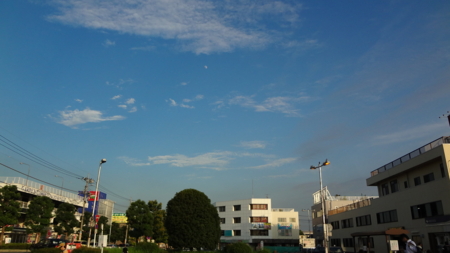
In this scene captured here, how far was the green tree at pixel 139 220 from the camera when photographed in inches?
2302

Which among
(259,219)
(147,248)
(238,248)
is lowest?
(147,248)

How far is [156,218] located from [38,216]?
66.0 feet

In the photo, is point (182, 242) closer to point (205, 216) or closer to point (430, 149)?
point (205, 216)

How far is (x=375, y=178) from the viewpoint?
40.0 metres

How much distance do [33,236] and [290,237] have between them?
57299 mm

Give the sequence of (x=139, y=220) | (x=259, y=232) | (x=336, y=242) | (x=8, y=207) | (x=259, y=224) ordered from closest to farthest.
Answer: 1. (x=8, y=207)
2. (x=336, y=242)
3. (x=139, y=220)
4. (x=259, y=232)
5. (x=259, y=224)

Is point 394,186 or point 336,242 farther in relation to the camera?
point 336,242

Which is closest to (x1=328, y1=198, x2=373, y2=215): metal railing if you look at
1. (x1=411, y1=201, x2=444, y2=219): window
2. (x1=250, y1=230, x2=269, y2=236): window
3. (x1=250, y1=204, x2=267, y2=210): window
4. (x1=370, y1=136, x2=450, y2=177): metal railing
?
(x1=370, y1=136, x2=450, y2=177): metal railing

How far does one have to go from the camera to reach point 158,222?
62.3 meters

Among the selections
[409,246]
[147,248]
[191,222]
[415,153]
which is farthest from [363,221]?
[409,246]

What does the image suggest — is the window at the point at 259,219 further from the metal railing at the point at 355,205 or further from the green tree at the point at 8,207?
the green tree at the point at 8,207

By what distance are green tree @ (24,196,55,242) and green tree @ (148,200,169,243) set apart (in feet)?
57.8

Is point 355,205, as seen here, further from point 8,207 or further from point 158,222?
point 8,207

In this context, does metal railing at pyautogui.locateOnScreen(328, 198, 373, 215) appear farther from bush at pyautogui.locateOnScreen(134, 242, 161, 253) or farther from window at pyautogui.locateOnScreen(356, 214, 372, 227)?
bush at pyautogui.locateOnScreen(134, 242, 161, 253)
